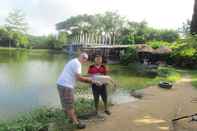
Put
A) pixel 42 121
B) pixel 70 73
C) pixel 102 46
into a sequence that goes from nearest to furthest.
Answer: pixel 70 73, pixel 42 121, pixel 102 46

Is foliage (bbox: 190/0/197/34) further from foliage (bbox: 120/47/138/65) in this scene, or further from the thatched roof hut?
foliage (bbox: 120/47/138/65)

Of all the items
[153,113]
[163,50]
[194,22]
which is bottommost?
[153,113]

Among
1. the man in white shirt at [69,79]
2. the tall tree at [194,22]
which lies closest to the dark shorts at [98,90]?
the man in white shirt at [69,79]

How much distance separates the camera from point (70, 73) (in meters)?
6.66

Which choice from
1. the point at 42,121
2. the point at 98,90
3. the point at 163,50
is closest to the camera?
the point at 42,121

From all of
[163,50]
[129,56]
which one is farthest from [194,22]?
[129,56]

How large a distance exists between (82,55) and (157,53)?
77.0 feet

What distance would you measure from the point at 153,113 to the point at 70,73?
9.98 feet

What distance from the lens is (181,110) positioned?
9273mm

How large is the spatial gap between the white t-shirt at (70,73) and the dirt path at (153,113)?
3.42 ft

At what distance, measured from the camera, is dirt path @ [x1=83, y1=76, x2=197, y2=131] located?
284 inches

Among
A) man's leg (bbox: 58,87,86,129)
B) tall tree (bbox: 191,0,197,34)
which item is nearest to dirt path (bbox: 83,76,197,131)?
man's leg (bbox: 58,87,86,129)

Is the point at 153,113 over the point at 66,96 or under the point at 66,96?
under

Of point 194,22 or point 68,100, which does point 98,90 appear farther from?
point 194,22
